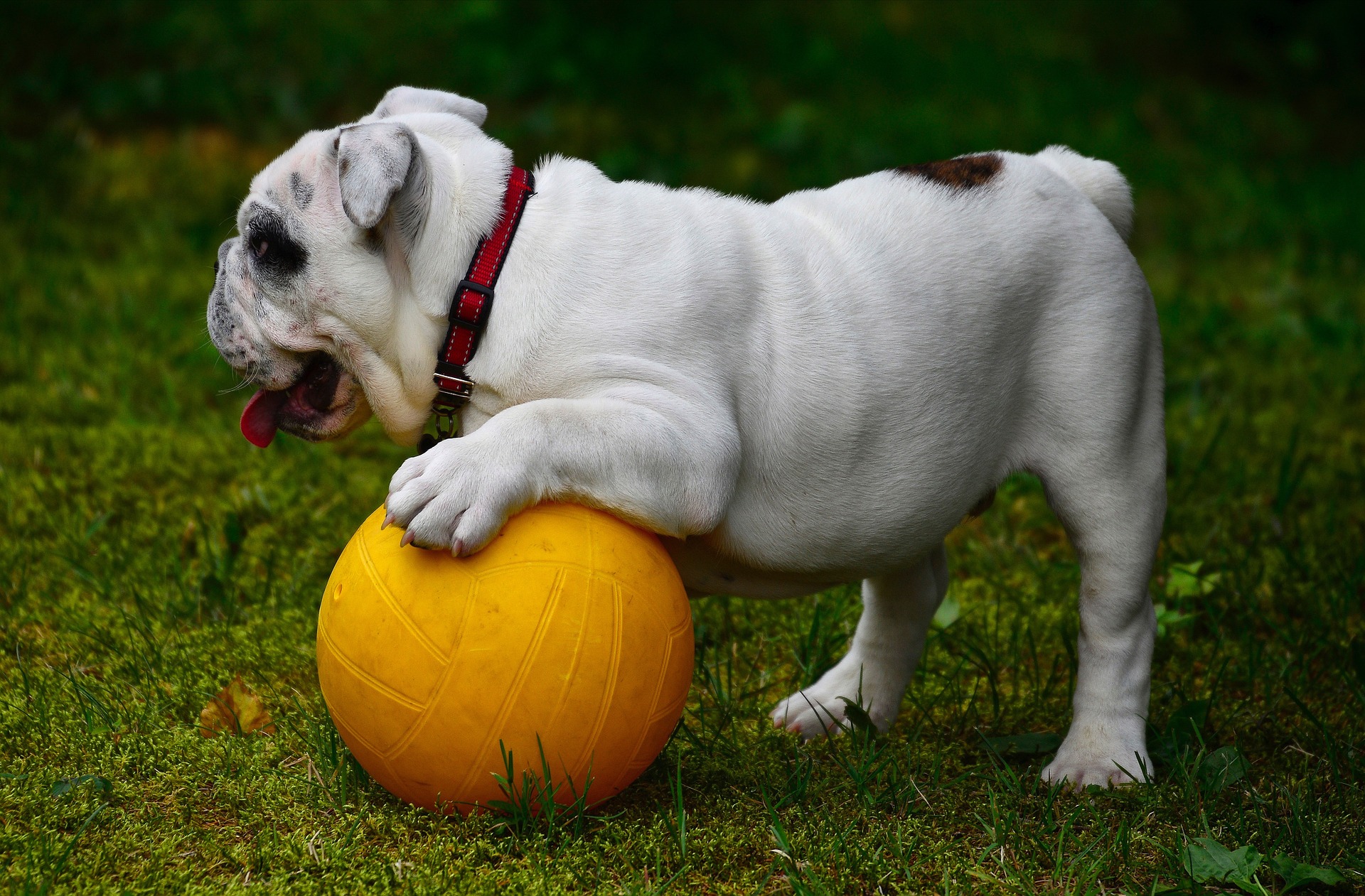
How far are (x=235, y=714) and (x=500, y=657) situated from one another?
1.26 m

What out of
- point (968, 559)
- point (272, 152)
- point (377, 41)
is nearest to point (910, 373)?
point (968, 559)

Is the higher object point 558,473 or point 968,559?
point 558,473

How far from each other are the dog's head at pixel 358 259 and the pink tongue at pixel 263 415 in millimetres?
110

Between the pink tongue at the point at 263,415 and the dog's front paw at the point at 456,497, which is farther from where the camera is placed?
the pink tongue at the point at 263,415

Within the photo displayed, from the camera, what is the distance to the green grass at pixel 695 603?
10.6ft

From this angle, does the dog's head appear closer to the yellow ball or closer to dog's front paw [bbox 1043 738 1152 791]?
the yellow ball

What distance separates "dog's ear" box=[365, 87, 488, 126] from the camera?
154 inches

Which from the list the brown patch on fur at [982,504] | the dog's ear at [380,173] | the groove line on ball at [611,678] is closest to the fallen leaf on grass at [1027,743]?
the brown patch on fur at [982,504]

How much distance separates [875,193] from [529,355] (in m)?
1.20

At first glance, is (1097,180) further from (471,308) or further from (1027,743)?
(471,308)

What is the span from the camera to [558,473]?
3.14 metres

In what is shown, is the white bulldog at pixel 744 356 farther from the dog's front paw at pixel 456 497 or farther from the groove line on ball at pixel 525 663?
the groove line on ball at pixel 525 663

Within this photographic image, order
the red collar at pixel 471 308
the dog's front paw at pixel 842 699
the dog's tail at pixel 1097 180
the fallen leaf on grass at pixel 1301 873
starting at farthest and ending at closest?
1. the dog's tail at pixel 1097 180
2. the dog's front paw at pixel 842 699
3. the red collar at pixel 471 308
4. the fallen leaf on grass at pixel 1301 873

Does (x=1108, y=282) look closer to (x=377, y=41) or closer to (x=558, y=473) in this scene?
(x=558, y=473)
